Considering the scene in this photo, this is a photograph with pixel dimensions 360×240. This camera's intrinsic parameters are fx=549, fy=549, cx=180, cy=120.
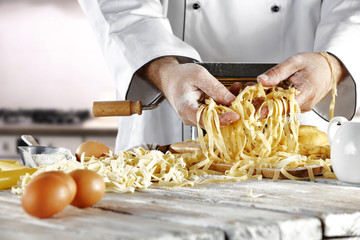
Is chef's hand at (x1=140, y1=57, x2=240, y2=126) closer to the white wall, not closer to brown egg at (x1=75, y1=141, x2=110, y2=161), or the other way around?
brown egg at (x1=75, y1=141, x2=110, y2=161)

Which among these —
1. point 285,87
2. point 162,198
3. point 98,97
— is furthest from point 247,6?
point 98,97

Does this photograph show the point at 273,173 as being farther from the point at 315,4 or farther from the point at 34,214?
the point at 315,4

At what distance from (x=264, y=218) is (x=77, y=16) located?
4585 mm

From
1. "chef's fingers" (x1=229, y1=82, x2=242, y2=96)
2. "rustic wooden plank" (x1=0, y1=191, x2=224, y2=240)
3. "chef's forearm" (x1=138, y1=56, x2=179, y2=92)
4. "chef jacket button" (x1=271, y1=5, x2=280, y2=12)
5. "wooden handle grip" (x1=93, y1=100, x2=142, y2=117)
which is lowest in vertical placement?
"rustic wooden plank" (x1=0, y1=191, x2=224, y2=240)

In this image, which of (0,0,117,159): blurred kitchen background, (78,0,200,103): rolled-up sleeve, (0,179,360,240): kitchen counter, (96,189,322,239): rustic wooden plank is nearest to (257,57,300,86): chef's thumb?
(78,0,200,103): rolled-up sleeve

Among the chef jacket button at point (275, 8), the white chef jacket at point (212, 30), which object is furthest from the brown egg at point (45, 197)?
the chef jacket button at point (275, 8)

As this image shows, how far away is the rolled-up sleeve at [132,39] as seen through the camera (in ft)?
6.90

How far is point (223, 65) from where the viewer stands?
184 centimetres

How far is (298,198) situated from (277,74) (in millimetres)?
666

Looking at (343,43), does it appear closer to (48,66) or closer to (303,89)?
(303,89)

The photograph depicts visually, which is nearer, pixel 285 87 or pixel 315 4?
pixel 285 87

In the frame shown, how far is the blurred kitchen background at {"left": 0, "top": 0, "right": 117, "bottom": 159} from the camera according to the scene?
520 centimetres

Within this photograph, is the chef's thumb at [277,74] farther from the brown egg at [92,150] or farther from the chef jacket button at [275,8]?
the chef jacket button at [275,8]

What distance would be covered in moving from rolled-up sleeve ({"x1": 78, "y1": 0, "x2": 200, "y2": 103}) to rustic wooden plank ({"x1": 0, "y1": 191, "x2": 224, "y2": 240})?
3.75 ft
